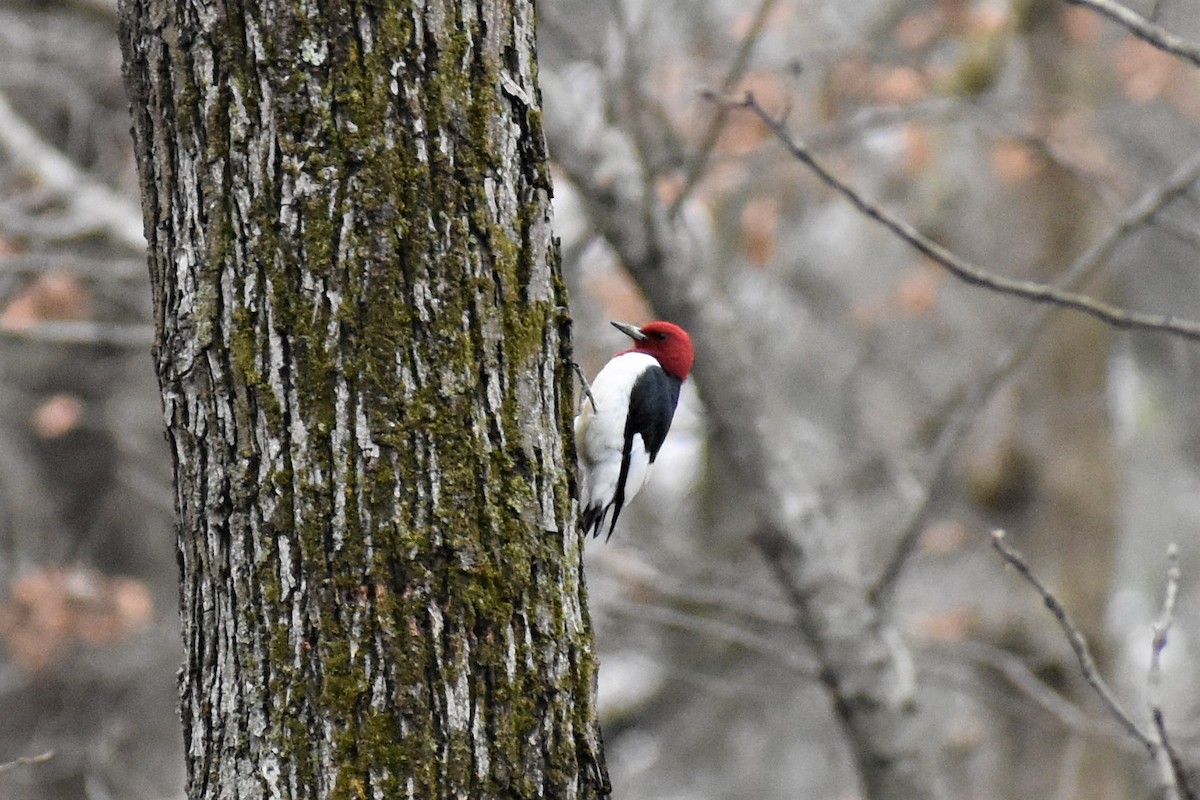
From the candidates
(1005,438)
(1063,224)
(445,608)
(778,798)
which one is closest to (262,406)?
(445,608)

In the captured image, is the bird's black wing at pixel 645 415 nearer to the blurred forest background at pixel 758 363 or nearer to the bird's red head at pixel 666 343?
the bird's red head at pixel 666 343

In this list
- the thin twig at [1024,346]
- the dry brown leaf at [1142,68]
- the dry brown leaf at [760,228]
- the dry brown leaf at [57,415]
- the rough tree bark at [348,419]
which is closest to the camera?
the rough tree bark at [348,419]

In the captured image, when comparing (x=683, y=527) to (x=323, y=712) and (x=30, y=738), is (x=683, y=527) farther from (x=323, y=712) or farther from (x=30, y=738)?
(x=323, y=712)

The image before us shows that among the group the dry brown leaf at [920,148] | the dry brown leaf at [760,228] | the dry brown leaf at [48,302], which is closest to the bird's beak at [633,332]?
the dry brown leaf at [48,302]

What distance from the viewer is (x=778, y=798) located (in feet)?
42.7

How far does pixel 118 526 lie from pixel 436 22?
797 centimetres

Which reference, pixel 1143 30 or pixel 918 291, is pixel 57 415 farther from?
pixel 1143 30

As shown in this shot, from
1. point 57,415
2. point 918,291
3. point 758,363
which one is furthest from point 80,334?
point 918,291

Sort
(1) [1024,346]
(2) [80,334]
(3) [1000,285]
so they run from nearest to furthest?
(3) [1000,285] < (1) [1024,346] < (2) [80,334]

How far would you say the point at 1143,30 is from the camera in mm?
2578

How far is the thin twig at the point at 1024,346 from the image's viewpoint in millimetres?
3672

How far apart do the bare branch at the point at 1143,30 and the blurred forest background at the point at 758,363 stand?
1.65 m

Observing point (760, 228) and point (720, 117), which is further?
point (760, 228)

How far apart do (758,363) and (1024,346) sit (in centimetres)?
301
